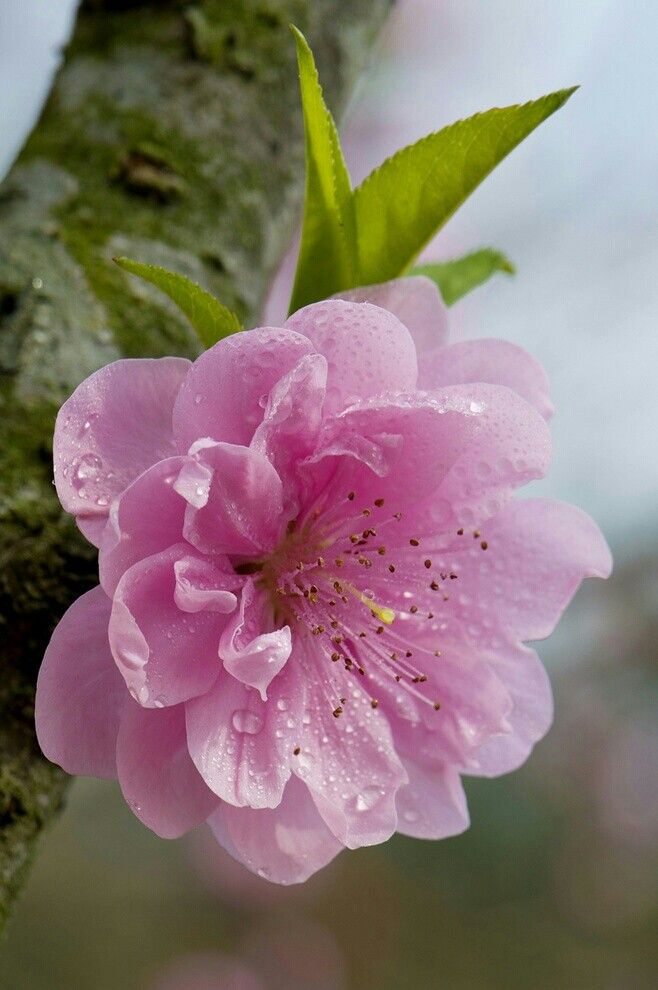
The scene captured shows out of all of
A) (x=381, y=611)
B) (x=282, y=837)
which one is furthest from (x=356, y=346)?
(x=282, y=837)

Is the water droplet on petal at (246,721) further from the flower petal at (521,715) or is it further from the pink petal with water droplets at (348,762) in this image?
the flower petal at (521,715)

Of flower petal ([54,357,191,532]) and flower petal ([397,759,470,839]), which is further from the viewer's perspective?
flower petal ([397,759,470,839])

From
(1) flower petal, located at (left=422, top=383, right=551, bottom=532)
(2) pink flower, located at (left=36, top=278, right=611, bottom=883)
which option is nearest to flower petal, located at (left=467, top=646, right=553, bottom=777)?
(2) pink flower, located at (left=36, top=278, right=611, bottom=883)

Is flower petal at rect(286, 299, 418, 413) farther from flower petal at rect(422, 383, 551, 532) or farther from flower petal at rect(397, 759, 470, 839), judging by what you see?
flower petal at rect(397, 759, 470, 839)

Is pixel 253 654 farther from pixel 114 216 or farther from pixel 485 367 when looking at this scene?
pixel 114 216

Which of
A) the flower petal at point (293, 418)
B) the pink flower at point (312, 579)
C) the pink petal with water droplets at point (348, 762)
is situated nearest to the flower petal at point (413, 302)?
the pink flower at point (312, 579)

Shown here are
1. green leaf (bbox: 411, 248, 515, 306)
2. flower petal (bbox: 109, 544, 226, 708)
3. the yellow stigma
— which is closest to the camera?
flower petal (bbox: 109, 544, 226, 708)

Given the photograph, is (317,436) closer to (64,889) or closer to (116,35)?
(116,35)
